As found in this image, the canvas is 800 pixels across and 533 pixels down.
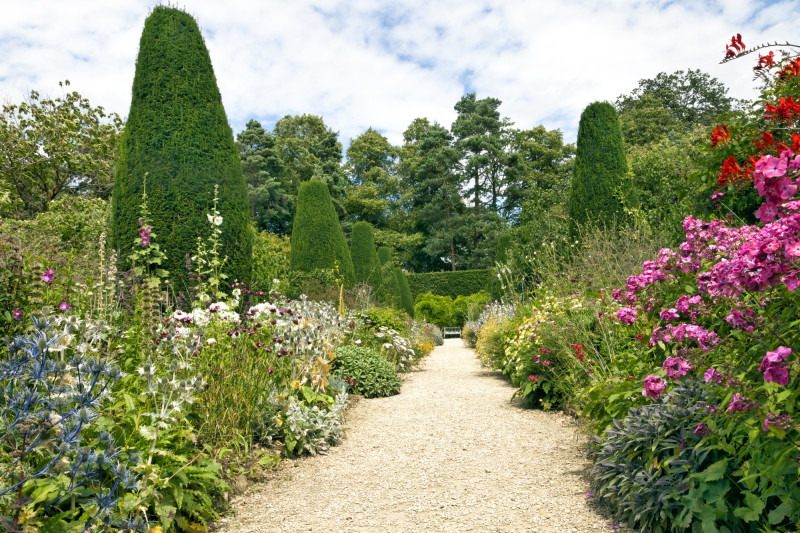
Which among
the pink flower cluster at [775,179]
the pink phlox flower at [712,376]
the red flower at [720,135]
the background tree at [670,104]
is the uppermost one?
the background tree at [670,104]

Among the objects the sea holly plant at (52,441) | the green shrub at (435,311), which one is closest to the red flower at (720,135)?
the sea holly plant at (52,441)

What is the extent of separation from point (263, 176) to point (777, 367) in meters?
28.0

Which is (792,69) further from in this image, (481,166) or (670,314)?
(481,166)

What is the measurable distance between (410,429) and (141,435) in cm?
291

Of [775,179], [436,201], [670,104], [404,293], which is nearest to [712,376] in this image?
[775,179]

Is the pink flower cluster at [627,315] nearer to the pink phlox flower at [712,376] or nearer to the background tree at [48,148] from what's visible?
the pink phlox flower at [712,376]

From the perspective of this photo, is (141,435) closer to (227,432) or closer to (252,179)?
(227,432)

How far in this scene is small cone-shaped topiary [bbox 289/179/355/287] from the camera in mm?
11234

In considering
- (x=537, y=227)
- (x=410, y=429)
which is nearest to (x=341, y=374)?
(x=410, y=429)

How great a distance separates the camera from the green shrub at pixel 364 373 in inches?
253

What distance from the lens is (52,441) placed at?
5.82 feet

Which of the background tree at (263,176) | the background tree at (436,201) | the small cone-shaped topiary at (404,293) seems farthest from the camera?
the background tree at (436,201)

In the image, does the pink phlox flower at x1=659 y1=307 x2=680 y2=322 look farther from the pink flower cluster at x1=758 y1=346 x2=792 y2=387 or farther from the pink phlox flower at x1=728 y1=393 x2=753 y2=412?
the pink flower cluster at x1=758 y1=346 x2=792 y2=387

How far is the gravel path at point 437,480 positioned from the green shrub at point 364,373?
0.92 metres
